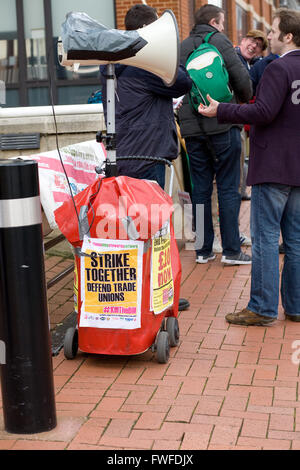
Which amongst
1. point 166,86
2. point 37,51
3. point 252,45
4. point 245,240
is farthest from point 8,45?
point 166,86

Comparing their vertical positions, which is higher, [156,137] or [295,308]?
[156,137]

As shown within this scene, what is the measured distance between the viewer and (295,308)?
5297mm

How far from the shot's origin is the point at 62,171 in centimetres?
516

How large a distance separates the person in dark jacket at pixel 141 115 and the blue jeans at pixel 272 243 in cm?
75

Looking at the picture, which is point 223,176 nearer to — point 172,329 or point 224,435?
point 172,329

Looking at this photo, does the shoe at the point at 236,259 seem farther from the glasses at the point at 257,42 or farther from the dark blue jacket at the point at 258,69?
the glasses at the point at 257,42

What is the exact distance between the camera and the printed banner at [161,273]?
4500mm

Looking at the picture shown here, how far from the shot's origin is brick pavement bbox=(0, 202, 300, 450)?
11.6ft

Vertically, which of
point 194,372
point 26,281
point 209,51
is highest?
point 209,51

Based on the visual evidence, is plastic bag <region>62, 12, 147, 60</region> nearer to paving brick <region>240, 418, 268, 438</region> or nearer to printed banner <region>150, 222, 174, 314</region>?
printed banner <region>150, 222, 174, 314</region>

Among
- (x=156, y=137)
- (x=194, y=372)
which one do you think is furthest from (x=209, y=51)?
(x=194, y=372)
